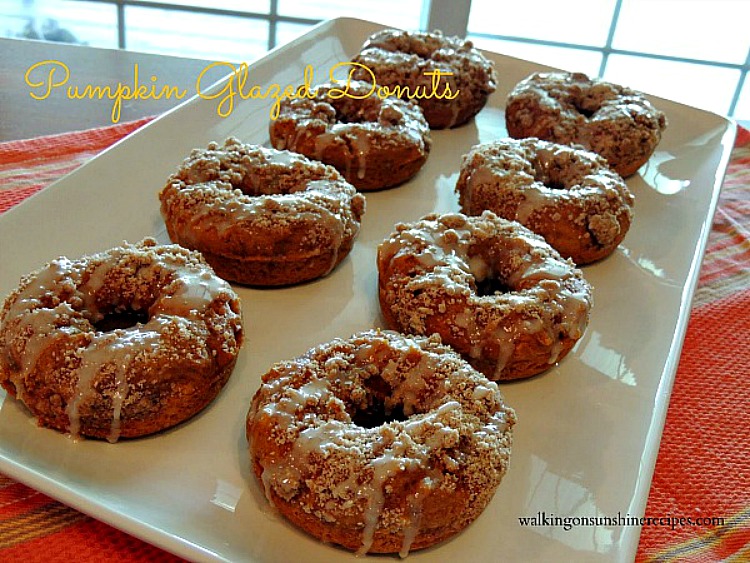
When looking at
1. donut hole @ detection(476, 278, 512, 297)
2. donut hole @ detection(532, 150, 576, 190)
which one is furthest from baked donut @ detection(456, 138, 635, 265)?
donut hole @ detection(476, 278, 512, 297)

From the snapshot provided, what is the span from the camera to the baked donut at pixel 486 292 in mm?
1695

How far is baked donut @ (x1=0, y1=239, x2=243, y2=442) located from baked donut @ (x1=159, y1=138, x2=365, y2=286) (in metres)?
0.20

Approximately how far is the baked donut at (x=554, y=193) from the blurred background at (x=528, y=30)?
8.37ft

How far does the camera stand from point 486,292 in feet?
6.40

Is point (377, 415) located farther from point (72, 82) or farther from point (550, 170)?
point (72, 82)

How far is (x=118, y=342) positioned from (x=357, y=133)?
1.02 metres

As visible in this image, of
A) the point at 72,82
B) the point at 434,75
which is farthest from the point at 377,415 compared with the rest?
the point at 72,82

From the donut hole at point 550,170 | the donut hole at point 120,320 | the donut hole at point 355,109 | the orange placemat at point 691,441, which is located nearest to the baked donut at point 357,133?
the donut hole at point 355,109

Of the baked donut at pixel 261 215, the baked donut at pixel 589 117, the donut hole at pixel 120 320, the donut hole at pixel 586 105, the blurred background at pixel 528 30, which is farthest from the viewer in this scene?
the blurred background at pixel 528 30

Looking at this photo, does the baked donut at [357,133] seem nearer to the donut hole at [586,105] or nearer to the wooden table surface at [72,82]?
the donut hole at [586,105]

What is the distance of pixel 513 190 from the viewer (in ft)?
6.89

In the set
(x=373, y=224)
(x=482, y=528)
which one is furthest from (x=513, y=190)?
(x=482, y=528)

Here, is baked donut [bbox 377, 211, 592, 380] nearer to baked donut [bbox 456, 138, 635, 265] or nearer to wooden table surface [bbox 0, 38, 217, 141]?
baked donut [bbox 456, 138, 635, 265]

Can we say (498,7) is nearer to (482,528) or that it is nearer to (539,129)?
(539,129)
